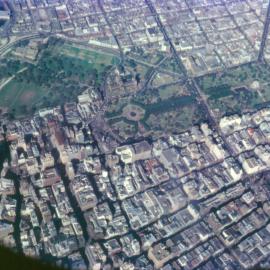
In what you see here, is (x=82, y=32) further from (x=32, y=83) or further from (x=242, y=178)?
(x=242, y=178)

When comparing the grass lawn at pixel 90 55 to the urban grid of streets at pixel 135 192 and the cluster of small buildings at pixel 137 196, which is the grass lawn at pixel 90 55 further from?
the cluster of small buildings at pixel 137 196

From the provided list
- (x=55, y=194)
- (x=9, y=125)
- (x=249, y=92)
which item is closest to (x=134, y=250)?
(x=55, y=194)

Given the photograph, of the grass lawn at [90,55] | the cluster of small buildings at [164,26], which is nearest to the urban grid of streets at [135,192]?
the grass lawn at [90,55]

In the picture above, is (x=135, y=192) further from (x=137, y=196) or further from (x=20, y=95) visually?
(x=20, y=95)

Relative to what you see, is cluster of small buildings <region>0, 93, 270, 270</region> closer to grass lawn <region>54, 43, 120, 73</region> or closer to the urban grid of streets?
the urban grid of streets

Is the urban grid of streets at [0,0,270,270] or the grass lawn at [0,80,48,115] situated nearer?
the urban grid of streets at [0,0,270,270]

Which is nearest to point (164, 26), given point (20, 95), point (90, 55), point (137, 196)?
point (90, 55)

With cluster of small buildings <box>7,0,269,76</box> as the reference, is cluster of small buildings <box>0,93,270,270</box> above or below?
below

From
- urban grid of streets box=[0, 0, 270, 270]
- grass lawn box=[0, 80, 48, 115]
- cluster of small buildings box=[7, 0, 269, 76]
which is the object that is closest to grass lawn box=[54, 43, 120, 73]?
cluster of small buildings box=[7, 0, 269, 76]
